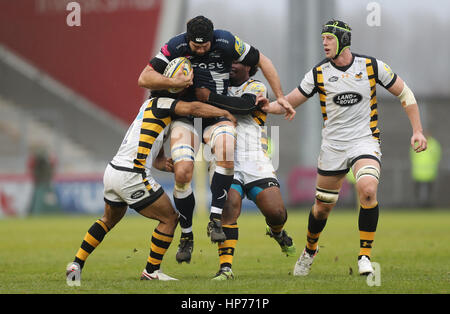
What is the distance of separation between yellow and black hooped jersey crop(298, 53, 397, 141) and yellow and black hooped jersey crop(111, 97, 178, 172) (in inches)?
65.8

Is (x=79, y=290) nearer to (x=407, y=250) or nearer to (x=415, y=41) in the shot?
(x=407, y=250)

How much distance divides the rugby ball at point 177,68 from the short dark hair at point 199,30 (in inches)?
8.9

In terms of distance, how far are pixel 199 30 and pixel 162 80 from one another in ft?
1.86

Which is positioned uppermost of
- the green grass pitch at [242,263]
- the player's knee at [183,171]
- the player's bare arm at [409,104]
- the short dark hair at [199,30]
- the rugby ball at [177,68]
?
the short dark hair at [199,30]

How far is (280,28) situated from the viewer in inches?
1180

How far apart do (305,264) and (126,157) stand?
220 centimetres

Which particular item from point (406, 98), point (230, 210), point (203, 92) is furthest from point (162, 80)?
point (406, 98)

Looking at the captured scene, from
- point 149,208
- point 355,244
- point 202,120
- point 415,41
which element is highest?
point 415,41

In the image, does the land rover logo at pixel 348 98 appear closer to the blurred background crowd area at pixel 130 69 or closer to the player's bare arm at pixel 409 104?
the player's bare arm at pixel 409 104

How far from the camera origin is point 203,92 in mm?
8266

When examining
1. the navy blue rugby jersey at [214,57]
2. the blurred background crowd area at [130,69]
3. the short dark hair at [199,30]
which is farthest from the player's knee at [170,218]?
the blurred background crowd area at [130,69]

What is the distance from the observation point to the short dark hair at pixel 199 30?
7.89 metres
